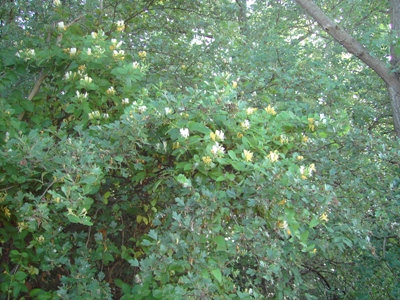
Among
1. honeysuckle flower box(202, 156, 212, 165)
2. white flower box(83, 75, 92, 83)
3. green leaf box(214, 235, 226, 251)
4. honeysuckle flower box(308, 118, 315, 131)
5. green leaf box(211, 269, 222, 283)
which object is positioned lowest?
green leaf box(211, 269, 222, 283)

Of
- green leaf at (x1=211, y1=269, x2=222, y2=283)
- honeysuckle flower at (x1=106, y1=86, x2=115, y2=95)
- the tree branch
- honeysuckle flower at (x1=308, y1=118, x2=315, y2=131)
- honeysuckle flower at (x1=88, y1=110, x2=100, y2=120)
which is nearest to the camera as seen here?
green leaf at (x1=211, y1=269, x2=222, y2=283)

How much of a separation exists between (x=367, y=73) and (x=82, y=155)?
4.37 m

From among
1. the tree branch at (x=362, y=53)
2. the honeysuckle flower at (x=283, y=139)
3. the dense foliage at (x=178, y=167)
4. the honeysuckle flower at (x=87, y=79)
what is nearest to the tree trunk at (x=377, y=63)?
the tree branch at (x=362, y=53)

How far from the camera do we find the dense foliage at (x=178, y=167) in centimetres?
216

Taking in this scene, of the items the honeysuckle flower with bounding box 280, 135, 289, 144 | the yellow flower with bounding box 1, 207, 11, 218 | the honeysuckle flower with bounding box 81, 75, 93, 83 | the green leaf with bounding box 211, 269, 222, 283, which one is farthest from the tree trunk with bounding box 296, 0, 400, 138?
the yellow flower with bounding box 1, 207, 11, 218

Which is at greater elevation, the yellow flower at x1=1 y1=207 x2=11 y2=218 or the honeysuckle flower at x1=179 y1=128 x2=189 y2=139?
the honeysuckle flower at x1=179 y1=128 x2=189 y2=139

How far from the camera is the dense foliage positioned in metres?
2.16

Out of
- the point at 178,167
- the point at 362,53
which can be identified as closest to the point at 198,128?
the point at 178,167

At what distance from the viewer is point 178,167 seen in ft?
7.68

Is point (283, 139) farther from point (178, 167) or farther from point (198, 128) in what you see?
point (178, 167)

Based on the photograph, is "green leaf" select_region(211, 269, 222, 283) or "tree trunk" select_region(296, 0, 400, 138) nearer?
"green leaf" select_region(211, 269, 222, 283)

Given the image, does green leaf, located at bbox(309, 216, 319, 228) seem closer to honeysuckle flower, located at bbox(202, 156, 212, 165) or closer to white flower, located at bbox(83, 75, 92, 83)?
honeysuckle flower, located at bbox(202, 156, 212, 165)

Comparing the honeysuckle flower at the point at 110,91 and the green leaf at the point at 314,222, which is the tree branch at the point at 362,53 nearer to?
the honeysuckle flower at the point at 110,91

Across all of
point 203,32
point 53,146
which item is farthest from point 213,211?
point 203,32
